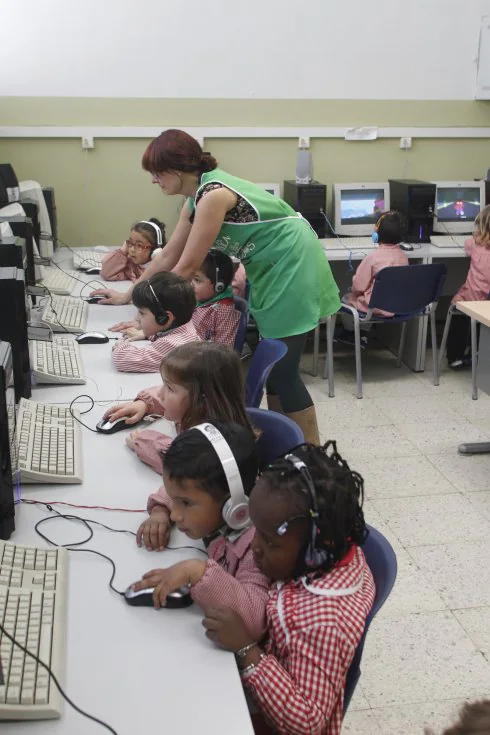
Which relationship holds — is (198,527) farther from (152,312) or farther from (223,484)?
(152,312)

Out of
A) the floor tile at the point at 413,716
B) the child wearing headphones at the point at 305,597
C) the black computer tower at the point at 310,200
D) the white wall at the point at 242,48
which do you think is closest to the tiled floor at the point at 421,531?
the floor tile at the point at 413,716

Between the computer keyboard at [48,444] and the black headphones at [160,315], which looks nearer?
the computer keyboard at [48,444]

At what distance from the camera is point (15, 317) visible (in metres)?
1.98

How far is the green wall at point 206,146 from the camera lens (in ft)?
15.4

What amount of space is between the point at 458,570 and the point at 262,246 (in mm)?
1334

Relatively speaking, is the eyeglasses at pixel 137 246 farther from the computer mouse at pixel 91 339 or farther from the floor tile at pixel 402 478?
the floor tile at pixel 402 478

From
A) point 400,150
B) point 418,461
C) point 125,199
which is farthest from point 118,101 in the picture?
point 418,461

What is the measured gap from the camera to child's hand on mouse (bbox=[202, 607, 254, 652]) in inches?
44.8

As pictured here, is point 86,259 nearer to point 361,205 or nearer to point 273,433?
point 361,205

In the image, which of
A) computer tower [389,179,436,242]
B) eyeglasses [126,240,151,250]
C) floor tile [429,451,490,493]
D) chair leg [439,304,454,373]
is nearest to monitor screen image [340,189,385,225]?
computer tower [389,179,436,242]

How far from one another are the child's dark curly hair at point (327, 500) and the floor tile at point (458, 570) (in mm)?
1297

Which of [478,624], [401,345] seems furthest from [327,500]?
[401,345]

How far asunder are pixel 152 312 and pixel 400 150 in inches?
125

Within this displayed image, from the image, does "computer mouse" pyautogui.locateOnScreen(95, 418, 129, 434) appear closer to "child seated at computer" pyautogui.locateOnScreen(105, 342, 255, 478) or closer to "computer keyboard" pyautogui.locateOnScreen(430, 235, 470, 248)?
"child seated at computer" pyautogui.locateOnScreen(105, 342, 255, 478)
